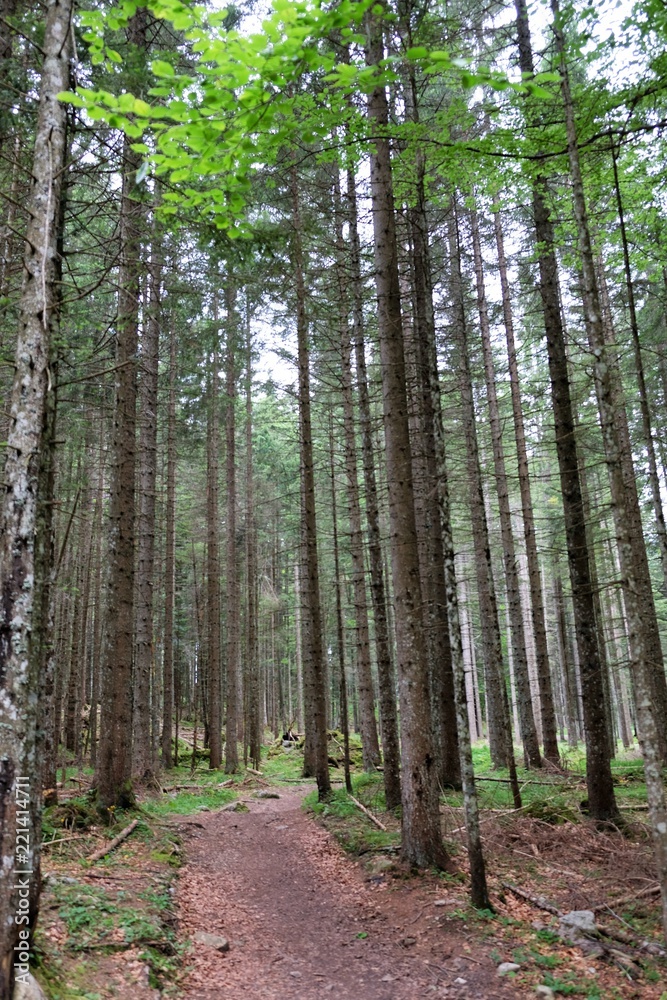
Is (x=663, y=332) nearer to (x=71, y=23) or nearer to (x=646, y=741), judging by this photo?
(x=646, y=741)

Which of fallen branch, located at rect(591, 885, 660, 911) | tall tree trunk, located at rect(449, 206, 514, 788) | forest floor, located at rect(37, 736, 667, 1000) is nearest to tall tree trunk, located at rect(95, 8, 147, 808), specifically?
forest floor, located at rect(37, 736, 667, 1000)

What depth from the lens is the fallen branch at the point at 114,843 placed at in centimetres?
772

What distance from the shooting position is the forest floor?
5230 millimetres

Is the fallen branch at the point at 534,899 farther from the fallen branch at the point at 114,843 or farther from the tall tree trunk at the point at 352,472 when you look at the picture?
the tall tree trunk at the point at 352,472

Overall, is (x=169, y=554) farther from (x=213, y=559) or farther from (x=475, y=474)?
(x=475, y=474)

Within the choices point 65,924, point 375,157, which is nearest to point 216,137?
point 375,157

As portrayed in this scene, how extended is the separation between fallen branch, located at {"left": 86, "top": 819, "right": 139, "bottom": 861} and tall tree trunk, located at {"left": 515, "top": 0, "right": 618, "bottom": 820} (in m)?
6.89

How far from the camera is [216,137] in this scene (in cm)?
405

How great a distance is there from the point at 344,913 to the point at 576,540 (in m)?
6.18

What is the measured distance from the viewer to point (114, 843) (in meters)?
8.34

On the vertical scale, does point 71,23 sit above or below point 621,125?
below

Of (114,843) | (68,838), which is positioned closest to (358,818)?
(114,843)

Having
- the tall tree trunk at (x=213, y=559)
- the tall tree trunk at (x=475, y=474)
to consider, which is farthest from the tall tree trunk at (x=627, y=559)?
the tall tree trunk at (x=213, y=559)

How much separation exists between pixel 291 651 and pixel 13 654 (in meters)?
38.5
